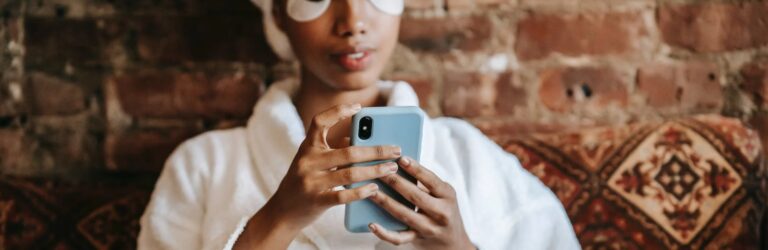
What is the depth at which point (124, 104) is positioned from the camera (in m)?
1.21

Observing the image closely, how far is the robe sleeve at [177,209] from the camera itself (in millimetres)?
971

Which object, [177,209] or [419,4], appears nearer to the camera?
[177,209]

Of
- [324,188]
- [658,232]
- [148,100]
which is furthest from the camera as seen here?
[148,100]

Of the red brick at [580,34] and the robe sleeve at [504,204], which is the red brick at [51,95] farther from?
the red brick at [580,34]

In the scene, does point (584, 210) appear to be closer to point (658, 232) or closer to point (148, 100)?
point (658, 232)

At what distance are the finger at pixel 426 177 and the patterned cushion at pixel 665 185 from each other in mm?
299

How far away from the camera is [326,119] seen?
0.74m

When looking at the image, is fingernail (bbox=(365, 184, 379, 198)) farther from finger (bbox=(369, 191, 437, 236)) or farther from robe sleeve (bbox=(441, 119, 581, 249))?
robe sleeve (bbox=(441, 119, 581, 249))

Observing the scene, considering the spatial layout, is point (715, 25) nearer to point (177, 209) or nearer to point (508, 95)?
point (508, 95)

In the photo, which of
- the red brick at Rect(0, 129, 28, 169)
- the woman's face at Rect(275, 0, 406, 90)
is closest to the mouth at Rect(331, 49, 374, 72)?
the woman's face at Rect(275, 0, 406, 90)

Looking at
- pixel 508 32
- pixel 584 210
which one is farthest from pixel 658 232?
pixel 508 32

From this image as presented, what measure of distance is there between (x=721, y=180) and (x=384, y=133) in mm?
529

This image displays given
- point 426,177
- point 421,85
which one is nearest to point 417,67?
point 421,85

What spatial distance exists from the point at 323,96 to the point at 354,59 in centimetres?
9
